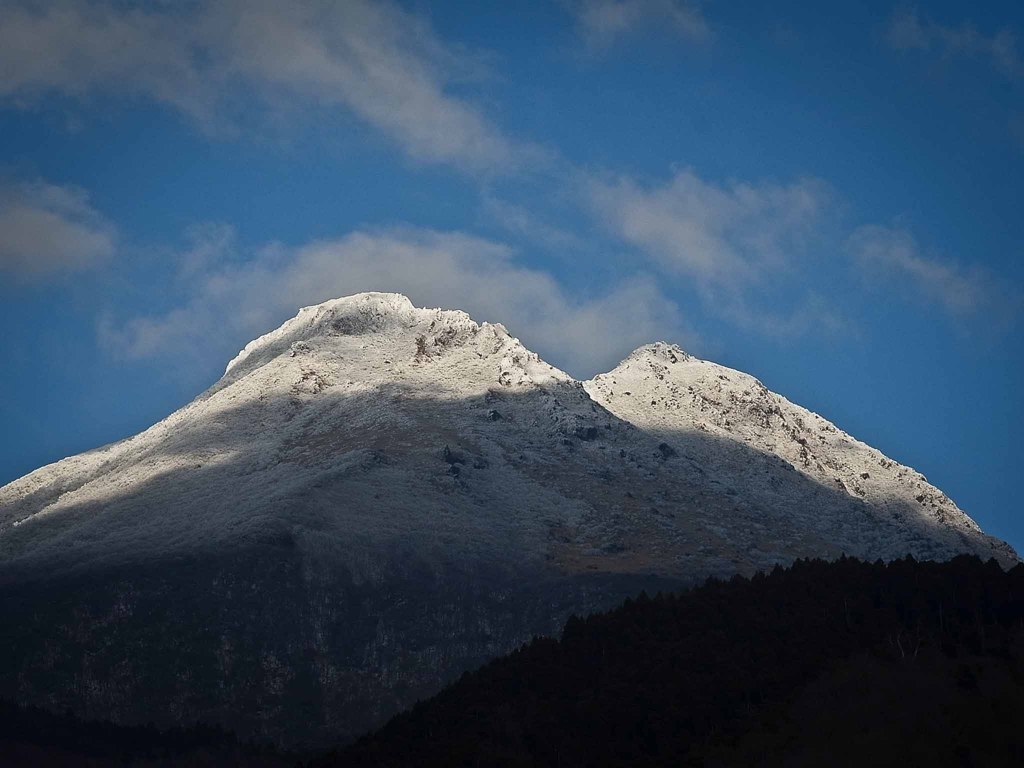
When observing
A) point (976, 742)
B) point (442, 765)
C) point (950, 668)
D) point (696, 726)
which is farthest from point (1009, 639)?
point (442, 765)

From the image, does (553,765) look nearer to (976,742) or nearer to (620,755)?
(620,755)

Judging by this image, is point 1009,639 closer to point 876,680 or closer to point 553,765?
point 876,680

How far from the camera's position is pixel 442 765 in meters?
198

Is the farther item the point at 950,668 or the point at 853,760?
the point at 950,668

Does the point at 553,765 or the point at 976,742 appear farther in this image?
the point at 553,765

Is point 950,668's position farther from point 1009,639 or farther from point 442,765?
point 442,765

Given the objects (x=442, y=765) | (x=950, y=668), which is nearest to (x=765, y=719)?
(x=950, y=668)

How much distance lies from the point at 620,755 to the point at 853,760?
115ft

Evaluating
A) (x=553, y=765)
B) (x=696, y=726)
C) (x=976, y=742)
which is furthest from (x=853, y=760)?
(x=553, y=765)

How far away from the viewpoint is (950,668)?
192 metres

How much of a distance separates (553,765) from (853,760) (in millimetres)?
43056

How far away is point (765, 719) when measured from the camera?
624 feet

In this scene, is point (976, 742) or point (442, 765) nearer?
point (976, 742)

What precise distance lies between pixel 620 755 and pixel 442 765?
79.1 feet
